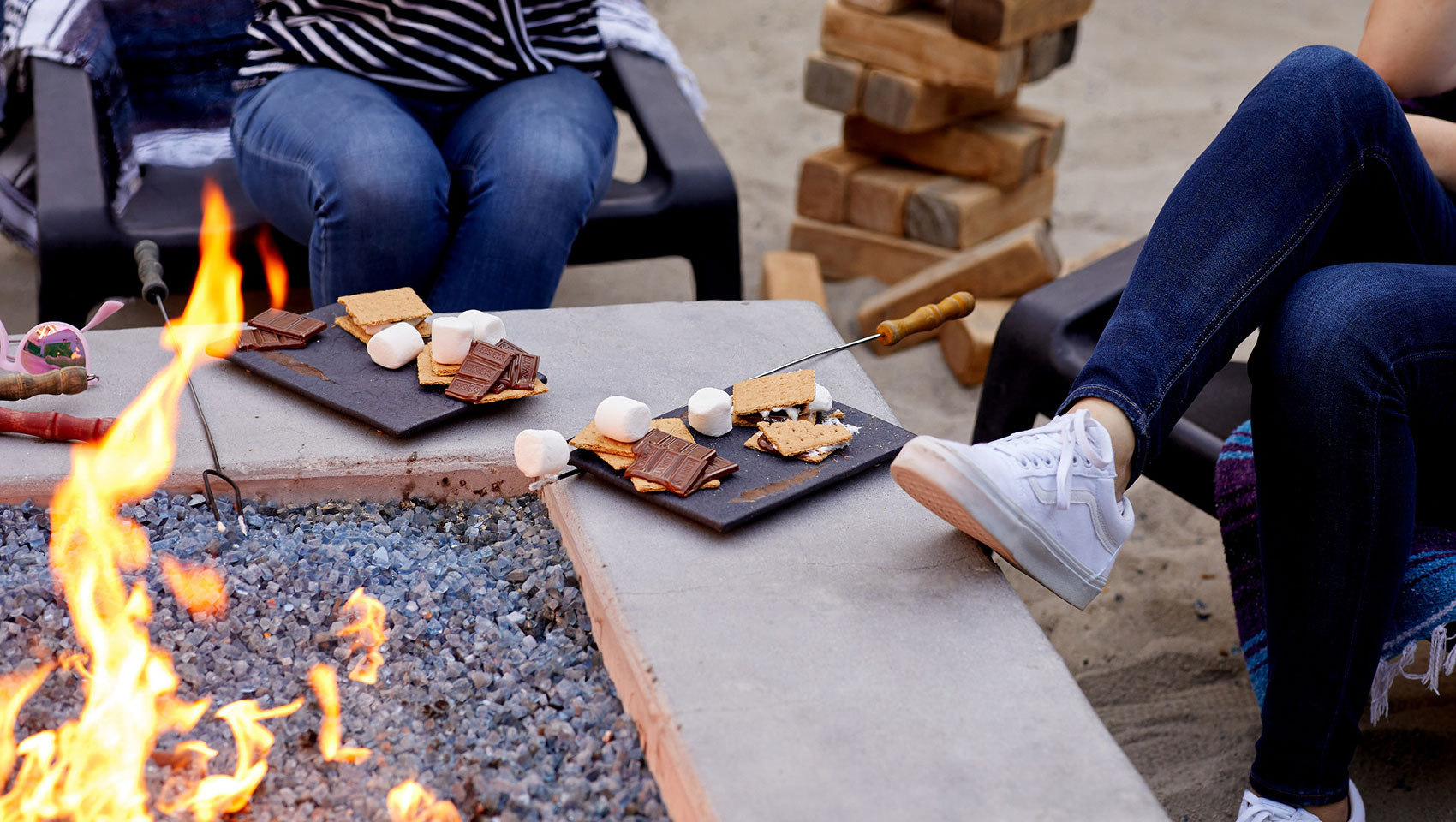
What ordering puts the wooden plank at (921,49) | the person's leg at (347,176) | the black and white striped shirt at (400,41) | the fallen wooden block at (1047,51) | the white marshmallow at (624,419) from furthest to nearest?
the fallen wooden block at (1047,51) < the wooden plank at (921,49) < the black and white striped shirt at (400,41) < the person's leg at (347,176) < the white marshmallow at (624,419)

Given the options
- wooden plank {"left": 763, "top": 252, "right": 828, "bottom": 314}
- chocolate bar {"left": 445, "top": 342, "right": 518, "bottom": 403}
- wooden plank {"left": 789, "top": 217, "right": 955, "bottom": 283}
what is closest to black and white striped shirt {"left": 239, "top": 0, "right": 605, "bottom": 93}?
chocolate bar {"left": 445, "top": 342, "right": 518, "bottom": 403}

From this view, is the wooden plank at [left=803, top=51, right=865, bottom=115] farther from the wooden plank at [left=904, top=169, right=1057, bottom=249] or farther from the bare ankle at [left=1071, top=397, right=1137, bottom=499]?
the bare ankle at [left=1071, top=397, right=1137, bottom=499]

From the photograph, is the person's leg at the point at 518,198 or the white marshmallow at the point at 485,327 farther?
the person's leg at the point at 518,198

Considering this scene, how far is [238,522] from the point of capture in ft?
4.34

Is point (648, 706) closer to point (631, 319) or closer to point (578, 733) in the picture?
point (578, 733)

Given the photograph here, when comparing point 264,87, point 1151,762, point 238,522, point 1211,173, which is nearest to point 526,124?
point 264,87

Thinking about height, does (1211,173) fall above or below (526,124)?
above

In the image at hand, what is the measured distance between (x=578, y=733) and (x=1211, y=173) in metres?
0.90

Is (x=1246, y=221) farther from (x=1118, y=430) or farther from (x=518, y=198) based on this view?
(x=518, y=198)

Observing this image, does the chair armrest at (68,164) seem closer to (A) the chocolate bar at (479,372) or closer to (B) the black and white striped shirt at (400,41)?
(B) the black and white striped shirt at (400,41)

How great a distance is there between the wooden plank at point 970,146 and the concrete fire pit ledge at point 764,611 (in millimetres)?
1494

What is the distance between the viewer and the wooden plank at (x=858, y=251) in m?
2.97

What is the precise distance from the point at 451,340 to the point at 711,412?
1.11ft

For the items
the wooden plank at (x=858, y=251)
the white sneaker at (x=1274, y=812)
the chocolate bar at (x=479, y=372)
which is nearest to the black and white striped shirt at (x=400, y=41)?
the chocolate bar at (x=479, y=372)
